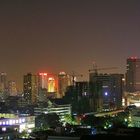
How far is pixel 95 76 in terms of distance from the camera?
32031 mm

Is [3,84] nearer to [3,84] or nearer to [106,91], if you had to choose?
[3,84]

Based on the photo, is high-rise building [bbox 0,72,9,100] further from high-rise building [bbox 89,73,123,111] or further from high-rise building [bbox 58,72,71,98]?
high-rise building [bbox 89,73,123,111]

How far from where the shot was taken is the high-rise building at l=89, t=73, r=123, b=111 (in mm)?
26875

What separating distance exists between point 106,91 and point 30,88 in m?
4.59

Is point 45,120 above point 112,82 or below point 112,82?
below

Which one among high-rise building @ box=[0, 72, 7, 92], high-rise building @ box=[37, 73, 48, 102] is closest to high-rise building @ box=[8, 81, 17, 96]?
high-rise building @ box=[0, 72, 7, 92]

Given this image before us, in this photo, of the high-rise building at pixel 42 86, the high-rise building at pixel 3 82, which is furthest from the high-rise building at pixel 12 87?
the high-rise building at pixel 42 86

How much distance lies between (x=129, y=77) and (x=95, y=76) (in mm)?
7708

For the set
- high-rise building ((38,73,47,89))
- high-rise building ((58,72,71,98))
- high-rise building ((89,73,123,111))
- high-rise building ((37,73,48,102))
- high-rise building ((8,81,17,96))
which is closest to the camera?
high-rise building ((89,73,123,111))

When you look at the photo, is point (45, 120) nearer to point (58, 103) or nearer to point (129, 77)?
point (58, 103)

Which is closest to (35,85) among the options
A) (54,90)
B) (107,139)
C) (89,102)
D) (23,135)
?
(54,90)

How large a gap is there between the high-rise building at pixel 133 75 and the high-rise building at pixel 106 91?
638 cm

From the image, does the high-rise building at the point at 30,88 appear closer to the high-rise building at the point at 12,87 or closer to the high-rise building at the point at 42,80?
the high-rise building at the point at 42,80

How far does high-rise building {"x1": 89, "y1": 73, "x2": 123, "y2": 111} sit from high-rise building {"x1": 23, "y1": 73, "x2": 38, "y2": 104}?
347cm
